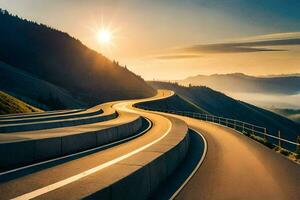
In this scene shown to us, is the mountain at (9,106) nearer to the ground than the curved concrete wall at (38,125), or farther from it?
farther from it

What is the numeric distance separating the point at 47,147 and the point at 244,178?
765 cm

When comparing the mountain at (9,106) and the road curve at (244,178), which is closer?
the road curve at (244,178)

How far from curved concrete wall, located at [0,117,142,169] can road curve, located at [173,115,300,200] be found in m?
5.85

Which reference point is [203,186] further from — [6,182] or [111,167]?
[6,182]

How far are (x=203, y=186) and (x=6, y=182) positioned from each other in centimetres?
600

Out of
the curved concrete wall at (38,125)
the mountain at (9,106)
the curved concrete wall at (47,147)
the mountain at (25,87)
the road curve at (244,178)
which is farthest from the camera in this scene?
the mountain at (25,87)

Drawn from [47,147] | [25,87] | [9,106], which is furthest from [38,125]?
[25,87]

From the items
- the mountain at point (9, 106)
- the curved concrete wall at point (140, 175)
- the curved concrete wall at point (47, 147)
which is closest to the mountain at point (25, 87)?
the mountain at point (9, 106)

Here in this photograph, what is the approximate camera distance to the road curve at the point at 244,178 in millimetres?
12047

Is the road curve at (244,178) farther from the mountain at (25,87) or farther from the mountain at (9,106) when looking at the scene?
the mountain at (25,87)

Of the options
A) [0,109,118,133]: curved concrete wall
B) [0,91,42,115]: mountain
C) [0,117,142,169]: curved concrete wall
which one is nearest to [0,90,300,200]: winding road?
[0,117,142,169]: curved concrete wall

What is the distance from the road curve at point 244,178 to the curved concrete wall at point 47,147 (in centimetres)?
585

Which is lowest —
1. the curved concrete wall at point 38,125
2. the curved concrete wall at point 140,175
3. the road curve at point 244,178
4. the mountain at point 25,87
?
the road curve at point 244,178

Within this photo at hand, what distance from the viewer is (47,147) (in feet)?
53.1
